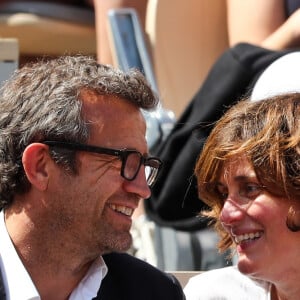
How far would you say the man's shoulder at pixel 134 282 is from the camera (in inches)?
96.3

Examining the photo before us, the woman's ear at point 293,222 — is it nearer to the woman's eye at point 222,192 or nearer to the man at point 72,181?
the woman's eye at point 222,192

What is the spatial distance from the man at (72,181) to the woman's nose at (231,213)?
Answer: 0.20 meters

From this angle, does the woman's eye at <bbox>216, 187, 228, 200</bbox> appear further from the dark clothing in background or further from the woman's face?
the dark clothing in background

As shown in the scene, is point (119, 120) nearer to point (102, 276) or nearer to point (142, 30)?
point (102, 276)

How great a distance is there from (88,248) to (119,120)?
33cm

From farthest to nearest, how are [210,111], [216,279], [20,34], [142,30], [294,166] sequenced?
[20,34] < [142,30] < [210,111] < [216,279] < [294,166]

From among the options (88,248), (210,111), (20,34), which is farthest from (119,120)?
(20,34)

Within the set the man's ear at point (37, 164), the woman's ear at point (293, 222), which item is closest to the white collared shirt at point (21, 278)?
the man's ear at point (37, 164)

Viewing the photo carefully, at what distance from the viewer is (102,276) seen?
2402 millimetres

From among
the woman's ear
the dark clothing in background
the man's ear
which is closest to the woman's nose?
the woman's ear

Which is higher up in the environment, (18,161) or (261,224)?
(18,161)

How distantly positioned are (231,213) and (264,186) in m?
0.11

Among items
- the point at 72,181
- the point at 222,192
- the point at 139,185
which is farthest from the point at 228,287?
the point at 72,181

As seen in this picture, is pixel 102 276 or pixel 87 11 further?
pixel 87 11
